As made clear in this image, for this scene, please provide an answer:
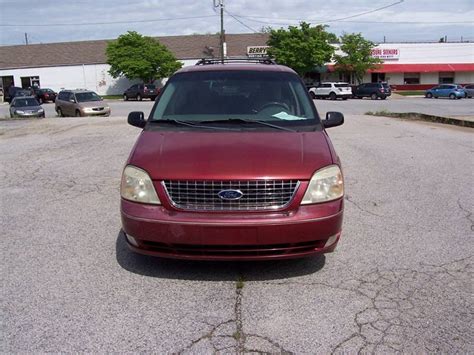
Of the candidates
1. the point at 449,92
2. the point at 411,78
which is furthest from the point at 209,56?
the point at 449,92

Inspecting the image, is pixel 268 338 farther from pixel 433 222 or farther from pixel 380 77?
pixel 380 77

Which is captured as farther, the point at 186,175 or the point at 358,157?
the point at 358,157

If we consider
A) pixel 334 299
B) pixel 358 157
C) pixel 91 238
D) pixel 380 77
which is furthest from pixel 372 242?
pixel 380 77

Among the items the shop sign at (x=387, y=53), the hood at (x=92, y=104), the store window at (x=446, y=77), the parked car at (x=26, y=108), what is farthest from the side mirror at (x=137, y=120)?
the store window at (x=446, y=77)

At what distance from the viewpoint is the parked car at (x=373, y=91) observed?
4500 cm

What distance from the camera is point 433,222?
18.6ft

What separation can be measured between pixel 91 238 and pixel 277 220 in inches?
92.3

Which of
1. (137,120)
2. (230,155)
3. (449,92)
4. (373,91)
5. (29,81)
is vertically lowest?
(449,92)

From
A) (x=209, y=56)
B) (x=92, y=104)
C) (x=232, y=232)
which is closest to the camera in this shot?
(x=232, y=232)

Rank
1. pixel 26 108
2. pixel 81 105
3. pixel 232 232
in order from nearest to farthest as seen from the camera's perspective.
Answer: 1. pixel 232 232
2. pixel 81 105
3. pixel 26 108

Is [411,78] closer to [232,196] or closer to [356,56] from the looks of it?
[356,56]

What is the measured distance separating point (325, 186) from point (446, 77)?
6425cm

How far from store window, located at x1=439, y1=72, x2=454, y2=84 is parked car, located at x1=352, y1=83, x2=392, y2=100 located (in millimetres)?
19366

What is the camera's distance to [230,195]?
381 cm
